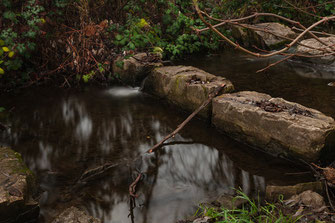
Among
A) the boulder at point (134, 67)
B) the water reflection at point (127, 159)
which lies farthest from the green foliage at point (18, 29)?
the boulder at point (134, 67)

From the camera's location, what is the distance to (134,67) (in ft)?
22.2

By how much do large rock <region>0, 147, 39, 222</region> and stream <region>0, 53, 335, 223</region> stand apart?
7.3 inches

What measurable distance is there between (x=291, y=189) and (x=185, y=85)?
2.77 m

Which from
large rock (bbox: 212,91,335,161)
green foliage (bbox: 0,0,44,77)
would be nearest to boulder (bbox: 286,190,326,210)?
large rock (bbox: 212,91,335,161)

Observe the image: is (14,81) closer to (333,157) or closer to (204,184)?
(204,184)

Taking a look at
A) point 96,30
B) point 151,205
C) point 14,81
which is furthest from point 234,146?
point 14,81

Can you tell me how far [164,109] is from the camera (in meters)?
5.66

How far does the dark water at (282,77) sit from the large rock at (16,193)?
431 centimetres

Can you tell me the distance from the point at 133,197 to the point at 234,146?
165cm

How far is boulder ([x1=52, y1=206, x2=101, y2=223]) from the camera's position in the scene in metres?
2.83

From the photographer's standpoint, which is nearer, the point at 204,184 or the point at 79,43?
the point at 204,184

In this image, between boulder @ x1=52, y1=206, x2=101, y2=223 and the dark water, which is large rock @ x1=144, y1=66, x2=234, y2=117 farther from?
boulder @ x1=52, y1=206, x2=101, y2=223

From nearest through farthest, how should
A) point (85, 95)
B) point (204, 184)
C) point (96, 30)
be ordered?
point (204, 184) → point (85, 95) → point (96, 30)

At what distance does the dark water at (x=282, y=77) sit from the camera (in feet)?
18.2
